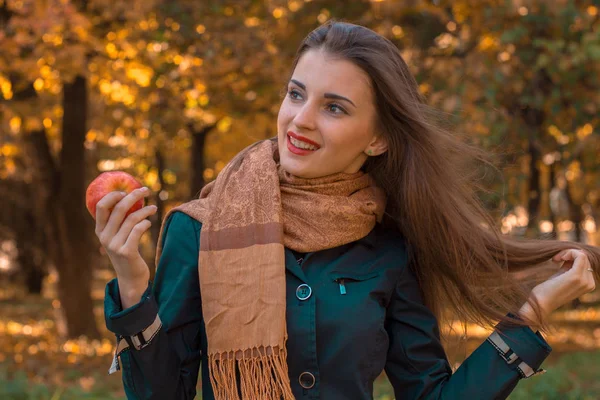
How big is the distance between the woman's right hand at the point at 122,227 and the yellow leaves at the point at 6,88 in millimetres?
8872

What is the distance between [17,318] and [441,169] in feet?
47.3

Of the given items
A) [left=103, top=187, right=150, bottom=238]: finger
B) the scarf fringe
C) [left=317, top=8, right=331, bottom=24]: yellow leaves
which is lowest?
[left=317, top=8, right=331, bottom=24]: yellow leaves

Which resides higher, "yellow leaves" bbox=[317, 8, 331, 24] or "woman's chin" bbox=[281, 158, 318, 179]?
"woman's chin" bbox=[281, 158, 318, 179]

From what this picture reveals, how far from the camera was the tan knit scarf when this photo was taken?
2.46 metres

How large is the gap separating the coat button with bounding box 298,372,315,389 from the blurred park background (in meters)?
4.45

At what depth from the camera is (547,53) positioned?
851 centimetres

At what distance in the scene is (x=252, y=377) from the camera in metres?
2.47

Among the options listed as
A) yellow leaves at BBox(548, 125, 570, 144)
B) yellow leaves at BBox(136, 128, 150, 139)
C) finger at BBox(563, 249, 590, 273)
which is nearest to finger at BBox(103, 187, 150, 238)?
finger at BBox(563, 249, 590, 273)

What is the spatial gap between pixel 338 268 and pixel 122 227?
78 centimetres

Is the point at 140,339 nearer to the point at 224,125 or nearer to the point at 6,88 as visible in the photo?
the point at 6,88

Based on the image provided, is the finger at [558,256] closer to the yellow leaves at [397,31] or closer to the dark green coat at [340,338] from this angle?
the dark green coat at [340,338]

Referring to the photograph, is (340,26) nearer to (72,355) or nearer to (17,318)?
(72,355)

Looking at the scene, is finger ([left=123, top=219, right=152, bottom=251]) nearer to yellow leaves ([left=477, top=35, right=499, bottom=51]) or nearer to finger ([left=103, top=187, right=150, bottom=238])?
finger ([left=103, top=187, right=150, bottom=238])

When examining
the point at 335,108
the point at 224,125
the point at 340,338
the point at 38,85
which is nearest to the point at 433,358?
the point at 340,338
